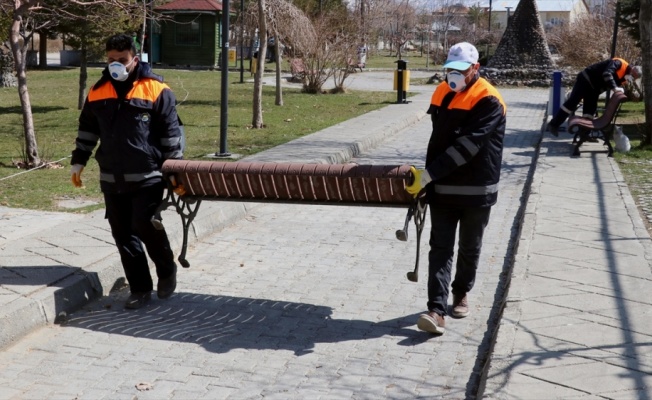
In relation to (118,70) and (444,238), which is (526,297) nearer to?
(444,238)

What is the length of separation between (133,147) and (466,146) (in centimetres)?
219

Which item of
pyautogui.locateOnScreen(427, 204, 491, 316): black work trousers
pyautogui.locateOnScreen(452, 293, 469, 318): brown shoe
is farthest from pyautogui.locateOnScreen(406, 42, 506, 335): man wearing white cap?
pyautogui.locateOnScreen(452, 293, 469, 318): brown shoe

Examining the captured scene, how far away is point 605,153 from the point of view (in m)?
14.2

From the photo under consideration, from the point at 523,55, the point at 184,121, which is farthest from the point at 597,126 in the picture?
the point at 523,55

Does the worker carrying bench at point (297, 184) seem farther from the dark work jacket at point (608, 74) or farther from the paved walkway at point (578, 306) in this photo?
the dark work jacket at point (608, 74)

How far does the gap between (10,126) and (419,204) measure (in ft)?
42.1

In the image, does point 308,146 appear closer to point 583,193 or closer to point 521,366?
point 583,193

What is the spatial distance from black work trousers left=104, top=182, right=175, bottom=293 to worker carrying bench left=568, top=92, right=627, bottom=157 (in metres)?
8.91

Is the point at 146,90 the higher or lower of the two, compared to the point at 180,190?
higher

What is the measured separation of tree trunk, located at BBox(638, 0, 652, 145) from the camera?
1506 cm

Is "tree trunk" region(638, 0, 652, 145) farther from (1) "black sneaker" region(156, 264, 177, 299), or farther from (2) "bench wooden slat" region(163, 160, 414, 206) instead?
(1) "black sneaker" region(156, 264, 177, 299)

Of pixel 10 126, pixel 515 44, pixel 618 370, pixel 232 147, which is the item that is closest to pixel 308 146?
pixel 232 147

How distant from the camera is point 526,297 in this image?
6242 millimetres

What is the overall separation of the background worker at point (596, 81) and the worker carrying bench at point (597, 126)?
0.20m
